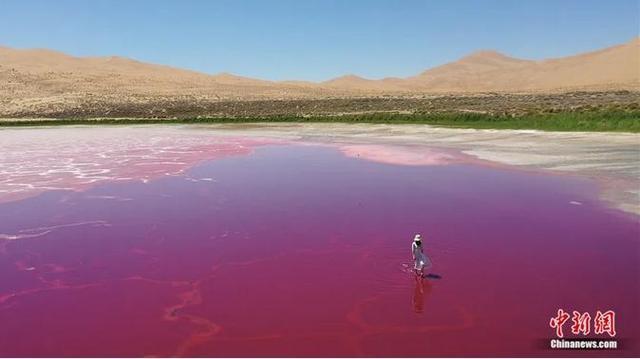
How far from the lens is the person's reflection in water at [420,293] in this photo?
9047 mm

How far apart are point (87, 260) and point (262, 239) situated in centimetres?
358

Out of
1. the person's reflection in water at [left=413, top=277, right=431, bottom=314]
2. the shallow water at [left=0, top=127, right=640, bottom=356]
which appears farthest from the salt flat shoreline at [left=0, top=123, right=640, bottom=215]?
the person's reflection in water at [left=413, top=277, right=431, bottom=314]

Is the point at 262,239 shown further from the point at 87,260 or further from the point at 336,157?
the point at 336,157

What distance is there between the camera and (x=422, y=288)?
32.0 feet

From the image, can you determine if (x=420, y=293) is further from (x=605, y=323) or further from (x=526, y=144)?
(x=526, y=144)

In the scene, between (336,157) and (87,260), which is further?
(336,157)

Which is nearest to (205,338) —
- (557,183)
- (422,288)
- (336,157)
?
(422,288)

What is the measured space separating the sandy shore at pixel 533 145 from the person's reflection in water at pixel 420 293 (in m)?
7.37

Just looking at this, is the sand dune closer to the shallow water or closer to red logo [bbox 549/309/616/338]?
the shallow water

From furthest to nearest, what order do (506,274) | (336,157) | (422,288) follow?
(336,157)
(506,274)
(422,288)

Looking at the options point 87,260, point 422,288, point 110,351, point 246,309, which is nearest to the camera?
point 110,351

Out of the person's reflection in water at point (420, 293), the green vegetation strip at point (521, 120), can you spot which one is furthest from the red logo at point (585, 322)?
the green vegetation strip at point (521, 120)

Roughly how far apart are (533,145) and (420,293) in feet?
74.2

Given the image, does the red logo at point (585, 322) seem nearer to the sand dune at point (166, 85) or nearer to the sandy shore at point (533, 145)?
the sandy shore at point (533, 145)
